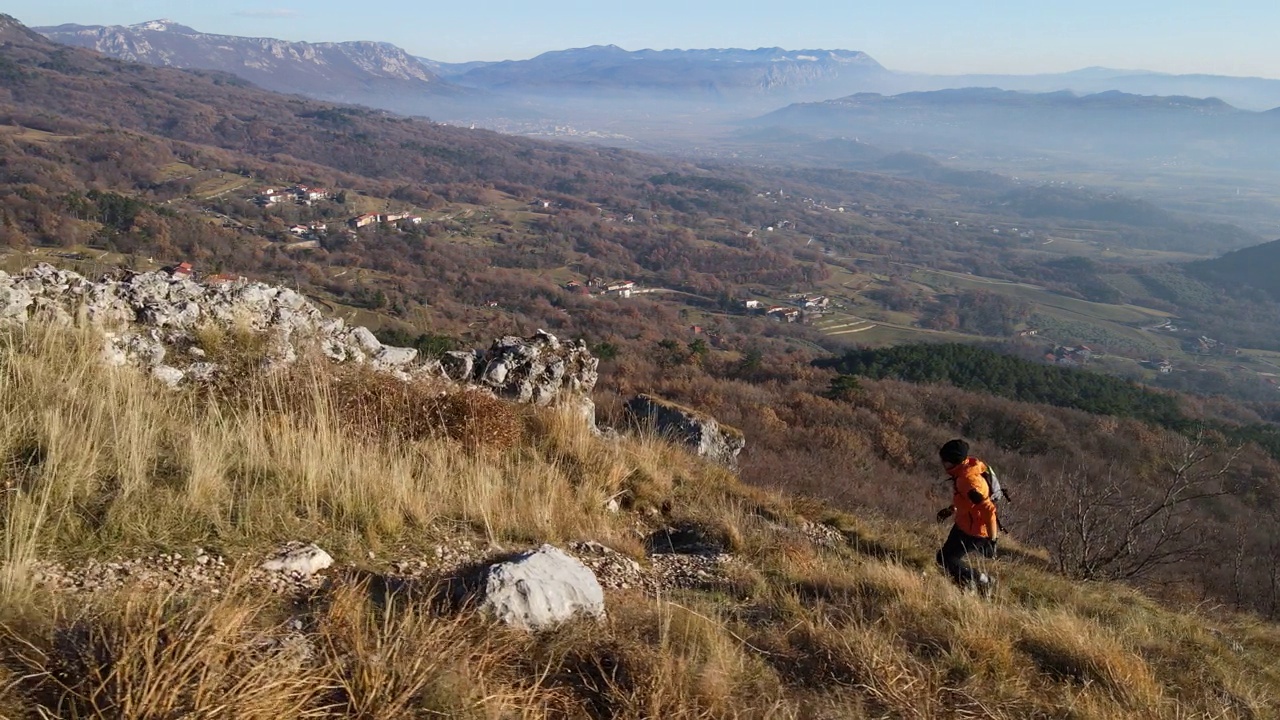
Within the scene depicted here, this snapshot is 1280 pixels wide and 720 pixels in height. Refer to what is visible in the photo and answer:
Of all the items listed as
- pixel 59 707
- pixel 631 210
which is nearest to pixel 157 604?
pixel 59 707

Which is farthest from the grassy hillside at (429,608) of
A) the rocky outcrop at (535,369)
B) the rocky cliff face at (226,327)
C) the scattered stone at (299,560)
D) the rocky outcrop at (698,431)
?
the rocky outcrop at (698,431)

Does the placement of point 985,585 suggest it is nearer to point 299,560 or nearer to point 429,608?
point 429,608

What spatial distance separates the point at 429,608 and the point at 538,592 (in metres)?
0.46

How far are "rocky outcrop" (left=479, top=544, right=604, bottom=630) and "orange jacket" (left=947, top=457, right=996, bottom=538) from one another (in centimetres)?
323

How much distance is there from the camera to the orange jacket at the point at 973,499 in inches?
198

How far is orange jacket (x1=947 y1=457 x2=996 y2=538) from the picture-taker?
5023mm

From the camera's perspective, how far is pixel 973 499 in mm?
5035

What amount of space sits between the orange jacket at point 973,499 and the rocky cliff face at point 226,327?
3483 millimetres

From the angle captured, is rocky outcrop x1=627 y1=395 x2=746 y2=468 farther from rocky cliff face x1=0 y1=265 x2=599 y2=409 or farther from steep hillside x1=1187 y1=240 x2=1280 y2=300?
steep hillside x1=1187 y1=240 x2=1280 y2=300

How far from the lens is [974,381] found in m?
35.4

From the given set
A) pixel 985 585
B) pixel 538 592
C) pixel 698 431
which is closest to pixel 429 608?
pixel 538 592

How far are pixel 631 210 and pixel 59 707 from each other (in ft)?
392

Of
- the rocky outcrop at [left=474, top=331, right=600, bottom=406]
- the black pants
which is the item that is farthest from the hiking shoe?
the rocky outcrop at [left=474, top=331, right=600, bottom=406]

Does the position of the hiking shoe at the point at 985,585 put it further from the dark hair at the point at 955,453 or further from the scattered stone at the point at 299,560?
the scattered stone at the point at 299,560
